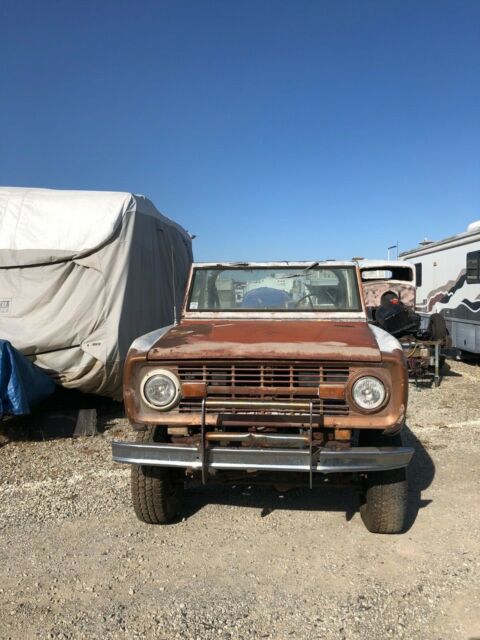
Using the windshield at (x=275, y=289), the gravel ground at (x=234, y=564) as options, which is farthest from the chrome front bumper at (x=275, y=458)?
the windshield at (x=275, y=289)

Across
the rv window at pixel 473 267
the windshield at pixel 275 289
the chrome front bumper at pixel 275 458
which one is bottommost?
the chrome front bumper at pixel 275 458

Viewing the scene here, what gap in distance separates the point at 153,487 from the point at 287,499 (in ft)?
4.39

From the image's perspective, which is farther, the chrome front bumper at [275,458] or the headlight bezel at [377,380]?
the headlight bezel at [377,380]

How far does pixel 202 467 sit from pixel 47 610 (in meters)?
1.21

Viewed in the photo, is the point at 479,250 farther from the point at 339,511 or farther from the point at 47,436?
the point at 47,436

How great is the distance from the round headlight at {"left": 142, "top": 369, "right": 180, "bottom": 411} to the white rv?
356 inches

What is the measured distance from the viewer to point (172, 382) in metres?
3.50

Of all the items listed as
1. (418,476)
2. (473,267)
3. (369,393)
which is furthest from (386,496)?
(473,267)

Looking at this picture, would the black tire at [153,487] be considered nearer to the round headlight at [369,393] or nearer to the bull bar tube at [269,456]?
the bull bar tube at [269,456]

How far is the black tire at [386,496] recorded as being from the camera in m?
3.61

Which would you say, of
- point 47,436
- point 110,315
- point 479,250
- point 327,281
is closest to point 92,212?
point 110,315

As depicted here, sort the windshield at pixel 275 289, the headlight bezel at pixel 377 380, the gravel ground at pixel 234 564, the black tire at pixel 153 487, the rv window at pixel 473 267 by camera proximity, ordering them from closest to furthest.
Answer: the gravel ground at pixel 234 564 < the headlight bezel at pixel 377 380 < the black tire at pixel 153 487 < the windshield at pixel 275 289 < the rv window at pixel 473 267

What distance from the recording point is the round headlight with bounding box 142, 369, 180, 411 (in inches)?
137

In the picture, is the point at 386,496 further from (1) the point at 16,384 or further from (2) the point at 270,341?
(1) the point at 16,384
